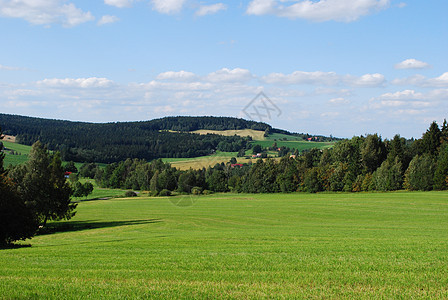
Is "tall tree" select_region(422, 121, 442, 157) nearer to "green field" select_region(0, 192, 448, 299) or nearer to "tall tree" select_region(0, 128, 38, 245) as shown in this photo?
"green field" select_region(0, 192, 448, 299)

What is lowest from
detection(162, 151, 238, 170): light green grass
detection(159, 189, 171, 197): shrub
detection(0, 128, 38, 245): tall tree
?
detection(159, 189, 171, 197): shrub

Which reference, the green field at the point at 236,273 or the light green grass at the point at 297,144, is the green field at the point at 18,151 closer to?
the light green grass at the point at 297,144

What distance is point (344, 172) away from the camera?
100312mm

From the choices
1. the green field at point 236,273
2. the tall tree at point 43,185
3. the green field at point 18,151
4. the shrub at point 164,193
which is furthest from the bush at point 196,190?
the green field at point 236,273

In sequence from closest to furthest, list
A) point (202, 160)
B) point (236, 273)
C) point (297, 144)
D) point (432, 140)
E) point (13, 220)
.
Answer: point (236, 273), point (13, 220), point (432, 140), point (202, 160), point (297, 144)

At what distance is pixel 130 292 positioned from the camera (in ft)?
34.6

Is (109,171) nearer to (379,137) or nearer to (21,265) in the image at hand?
(379,137)

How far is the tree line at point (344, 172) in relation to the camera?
8231 cm

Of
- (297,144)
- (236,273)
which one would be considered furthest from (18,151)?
(236,273)

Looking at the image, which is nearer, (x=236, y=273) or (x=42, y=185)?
(x=236, y=273)

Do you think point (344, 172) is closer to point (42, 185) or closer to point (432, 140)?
point (432, 140)

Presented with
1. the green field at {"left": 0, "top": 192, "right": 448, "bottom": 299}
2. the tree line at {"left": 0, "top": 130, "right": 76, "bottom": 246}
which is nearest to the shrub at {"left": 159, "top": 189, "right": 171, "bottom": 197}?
the tree line at {"left": 0, "top": 130, "right": 76, "bottom": 246}

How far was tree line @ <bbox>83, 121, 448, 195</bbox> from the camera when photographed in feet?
270

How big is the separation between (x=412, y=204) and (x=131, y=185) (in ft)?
362
